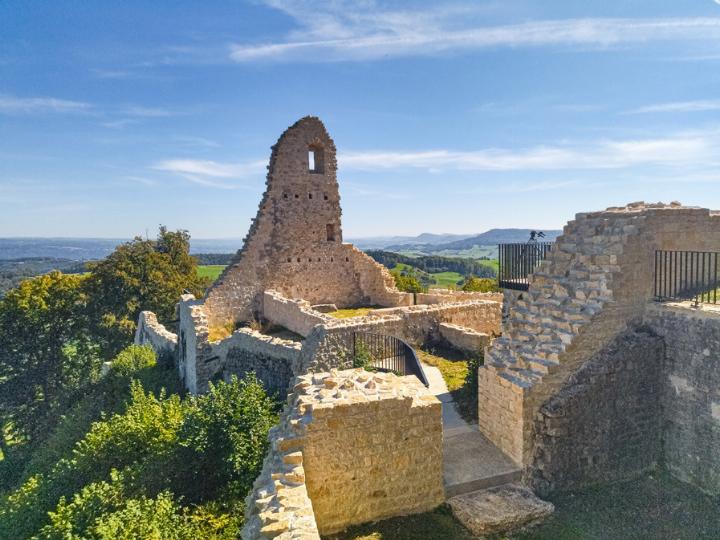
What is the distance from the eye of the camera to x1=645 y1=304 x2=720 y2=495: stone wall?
752cm

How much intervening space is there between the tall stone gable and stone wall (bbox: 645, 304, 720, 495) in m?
13.1

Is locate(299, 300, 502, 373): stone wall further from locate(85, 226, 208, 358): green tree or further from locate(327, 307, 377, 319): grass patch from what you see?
locate(85, 226, 208, 358): green tree

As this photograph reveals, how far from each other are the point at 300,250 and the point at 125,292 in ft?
50.7

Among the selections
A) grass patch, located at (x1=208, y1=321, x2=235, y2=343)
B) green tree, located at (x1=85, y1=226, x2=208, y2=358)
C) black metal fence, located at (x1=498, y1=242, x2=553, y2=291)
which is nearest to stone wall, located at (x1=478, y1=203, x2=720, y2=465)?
black metal fence, located at (x1=498, y1=242, x2=553, y2=291)

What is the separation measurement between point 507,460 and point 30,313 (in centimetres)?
2857

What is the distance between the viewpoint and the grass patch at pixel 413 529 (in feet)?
21.6

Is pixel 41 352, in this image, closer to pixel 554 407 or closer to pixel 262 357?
pixel 262 357

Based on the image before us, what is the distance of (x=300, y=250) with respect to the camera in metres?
20.3

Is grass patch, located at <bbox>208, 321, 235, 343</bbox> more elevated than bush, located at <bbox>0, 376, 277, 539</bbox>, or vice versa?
grass patch, located at <bbox>208, 321, 235, 343</bbox>

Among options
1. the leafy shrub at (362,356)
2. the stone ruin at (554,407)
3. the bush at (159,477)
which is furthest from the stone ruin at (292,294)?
the bush at (159,477)

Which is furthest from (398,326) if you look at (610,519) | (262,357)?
(610,519)

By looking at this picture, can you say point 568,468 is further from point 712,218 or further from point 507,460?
point 712,218

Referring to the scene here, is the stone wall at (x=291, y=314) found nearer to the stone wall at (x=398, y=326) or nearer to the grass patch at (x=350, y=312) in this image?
the grass patch at (x=350, y=312)

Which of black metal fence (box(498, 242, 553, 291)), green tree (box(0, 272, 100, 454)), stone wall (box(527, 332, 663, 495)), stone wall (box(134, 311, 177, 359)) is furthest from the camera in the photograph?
green tree (box(0, 272, 100, 454))
